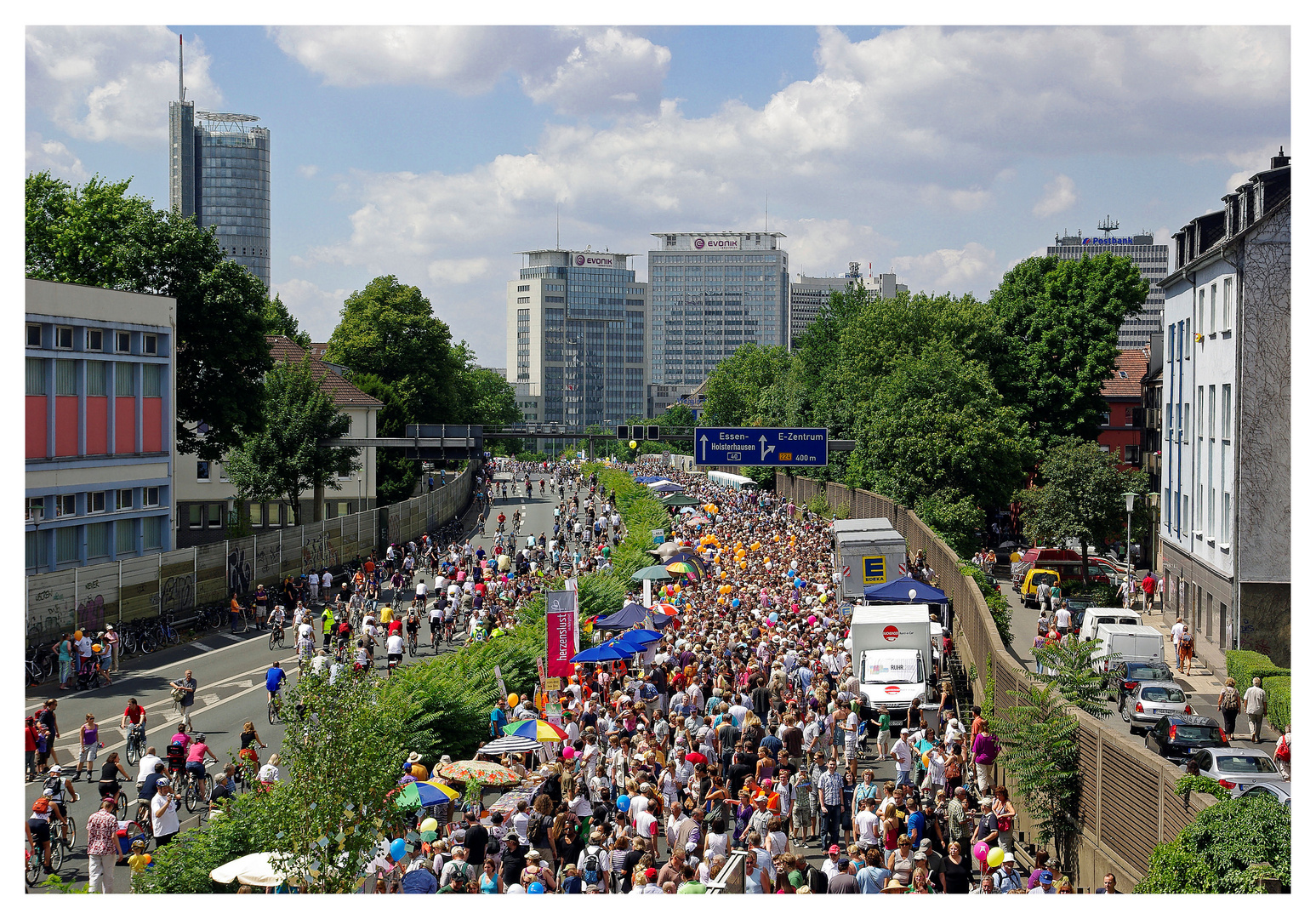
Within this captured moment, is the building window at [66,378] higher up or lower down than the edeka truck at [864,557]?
higher up

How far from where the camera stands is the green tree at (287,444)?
177 ft

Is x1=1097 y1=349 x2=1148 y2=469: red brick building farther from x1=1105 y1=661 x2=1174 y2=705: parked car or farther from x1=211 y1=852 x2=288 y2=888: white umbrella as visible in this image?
x1=211 y1=852 x2=288 y2=888: white umbrella

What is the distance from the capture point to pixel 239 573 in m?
38.4

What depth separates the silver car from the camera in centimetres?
2434

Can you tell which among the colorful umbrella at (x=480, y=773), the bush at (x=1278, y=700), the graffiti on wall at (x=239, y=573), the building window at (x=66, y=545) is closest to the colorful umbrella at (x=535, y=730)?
the colorful umbrella at (x=480, y=773)

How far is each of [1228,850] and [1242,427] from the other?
80.3 ft

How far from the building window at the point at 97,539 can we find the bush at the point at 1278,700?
32351 mm

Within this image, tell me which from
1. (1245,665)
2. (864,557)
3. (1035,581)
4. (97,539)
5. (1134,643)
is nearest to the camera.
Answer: (1245,665)

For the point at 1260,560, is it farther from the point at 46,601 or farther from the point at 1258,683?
the point at 46,601

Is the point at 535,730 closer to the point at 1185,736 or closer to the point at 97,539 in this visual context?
the point at 1185,736

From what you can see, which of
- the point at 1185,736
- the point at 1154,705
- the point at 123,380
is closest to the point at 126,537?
the point at 123,380

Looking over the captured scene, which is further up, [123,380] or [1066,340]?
[1066,340]

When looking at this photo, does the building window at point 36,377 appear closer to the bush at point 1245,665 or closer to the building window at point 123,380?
the building window at point 123,380

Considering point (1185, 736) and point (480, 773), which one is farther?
point (1185, 736)
